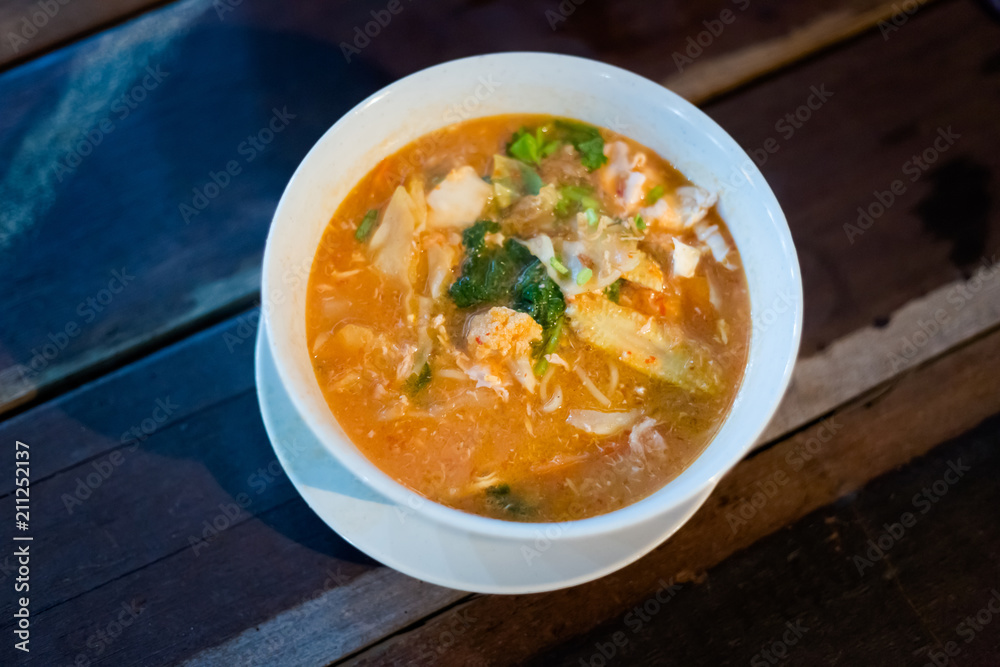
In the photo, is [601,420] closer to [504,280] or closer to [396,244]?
[504,280]

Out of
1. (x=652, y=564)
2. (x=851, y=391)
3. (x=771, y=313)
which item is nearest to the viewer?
(x=771, y=313)

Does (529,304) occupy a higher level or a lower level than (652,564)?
higher

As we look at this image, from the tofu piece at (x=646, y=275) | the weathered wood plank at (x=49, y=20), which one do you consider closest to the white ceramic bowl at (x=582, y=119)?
the tofu piece at (x=646, y=275)

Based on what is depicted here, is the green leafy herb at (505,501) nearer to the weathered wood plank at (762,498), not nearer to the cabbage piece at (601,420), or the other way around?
the cabbage piece at (601,420)

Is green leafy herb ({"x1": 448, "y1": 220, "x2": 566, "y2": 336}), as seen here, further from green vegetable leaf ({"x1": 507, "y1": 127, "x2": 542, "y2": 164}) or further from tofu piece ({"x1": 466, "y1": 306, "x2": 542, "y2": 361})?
green vegetable leaf ({"x1": 507, "y1": 127, "x2": 542, "y2": 164})

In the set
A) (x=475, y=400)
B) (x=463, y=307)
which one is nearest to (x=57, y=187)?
(x=463, y=307)

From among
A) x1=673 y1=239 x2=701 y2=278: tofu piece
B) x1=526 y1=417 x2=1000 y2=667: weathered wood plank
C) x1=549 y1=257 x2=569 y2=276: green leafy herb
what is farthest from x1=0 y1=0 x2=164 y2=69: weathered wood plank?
x1=526 y1=417 x2=1000 y2=667: weathered wood plank

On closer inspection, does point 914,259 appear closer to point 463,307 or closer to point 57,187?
point 463,307
